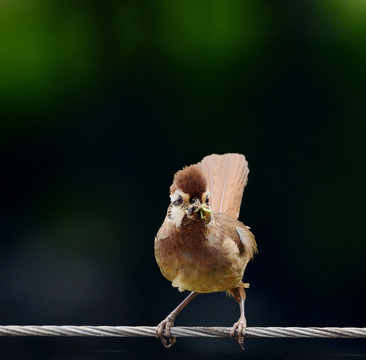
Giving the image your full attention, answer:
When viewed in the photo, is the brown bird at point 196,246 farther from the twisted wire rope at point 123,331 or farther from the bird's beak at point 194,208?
the twisted wire rope at point 123,331

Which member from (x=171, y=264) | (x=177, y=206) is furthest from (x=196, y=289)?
(x=177, y=206)

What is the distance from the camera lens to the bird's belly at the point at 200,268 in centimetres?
309

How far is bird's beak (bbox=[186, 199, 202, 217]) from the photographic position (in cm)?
297

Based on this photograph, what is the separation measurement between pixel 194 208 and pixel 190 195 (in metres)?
0.06

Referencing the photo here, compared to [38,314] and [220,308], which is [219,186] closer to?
[220,308]

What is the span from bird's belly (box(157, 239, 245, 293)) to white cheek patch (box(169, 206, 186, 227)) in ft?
0.39

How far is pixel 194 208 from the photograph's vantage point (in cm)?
298

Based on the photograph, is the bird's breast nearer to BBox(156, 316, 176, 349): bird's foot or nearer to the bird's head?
the bird's head

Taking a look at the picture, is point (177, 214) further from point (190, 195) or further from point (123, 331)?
point (123, 331)

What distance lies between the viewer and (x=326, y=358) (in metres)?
4.52

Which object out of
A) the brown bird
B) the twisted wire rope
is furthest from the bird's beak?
the twisted wire rope

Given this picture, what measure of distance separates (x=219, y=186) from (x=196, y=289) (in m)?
0.82

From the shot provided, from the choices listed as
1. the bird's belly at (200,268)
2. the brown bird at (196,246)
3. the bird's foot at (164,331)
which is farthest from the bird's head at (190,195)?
the bird's foot at (164,331)

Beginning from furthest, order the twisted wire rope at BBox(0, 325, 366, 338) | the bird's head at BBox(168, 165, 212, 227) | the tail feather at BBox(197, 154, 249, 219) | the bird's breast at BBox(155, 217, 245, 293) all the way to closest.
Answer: the tail feather at BBox(197, 154, 249, 219)
the bird's breast at BBox(155, 217, 245, 293)
the bird's head at BBox(168, 165, 212, 227)
the twisted wire rope at BBox(0, 325, 366, 338)
